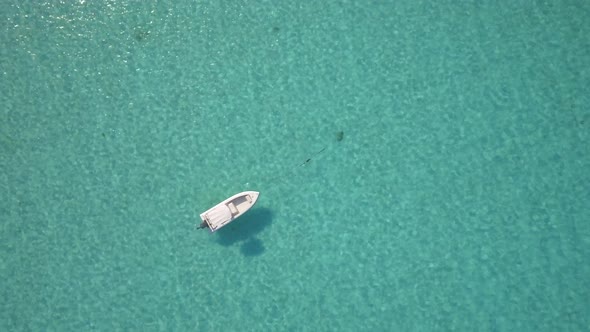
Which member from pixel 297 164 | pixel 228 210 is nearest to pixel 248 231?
pixel 228 210

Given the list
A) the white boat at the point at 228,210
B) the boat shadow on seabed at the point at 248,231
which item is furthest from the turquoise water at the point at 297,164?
the white boat at the point at 228,210

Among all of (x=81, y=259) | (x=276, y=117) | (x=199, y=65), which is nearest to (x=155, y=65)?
(x=199, y=65)

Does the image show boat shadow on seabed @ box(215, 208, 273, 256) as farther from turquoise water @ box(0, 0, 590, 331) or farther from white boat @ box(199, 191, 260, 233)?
white boat @ box(199, 191, 260, 233)

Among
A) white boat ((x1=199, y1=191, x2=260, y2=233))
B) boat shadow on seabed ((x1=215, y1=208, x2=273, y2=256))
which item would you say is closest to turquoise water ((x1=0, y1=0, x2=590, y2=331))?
boat shadow on seabed ((x1=215, y1=208, x2=273, y2=256))

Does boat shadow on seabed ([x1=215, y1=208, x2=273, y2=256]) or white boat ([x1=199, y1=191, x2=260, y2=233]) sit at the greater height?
white boat ([x1=199, y1=191, x2=260, y2=233])

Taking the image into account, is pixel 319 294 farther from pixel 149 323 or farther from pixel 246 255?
pixel 149 323

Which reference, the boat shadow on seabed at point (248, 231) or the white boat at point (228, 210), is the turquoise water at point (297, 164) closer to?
the boat shadow on seabed at point (248, 231)

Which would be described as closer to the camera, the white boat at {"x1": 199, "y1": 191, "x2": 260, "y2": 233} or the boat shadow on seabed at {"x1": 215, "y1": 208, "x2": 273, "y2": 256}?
the white boat at {"x1": 199, "y1": 191, "x2": 260, "y2": 233}
